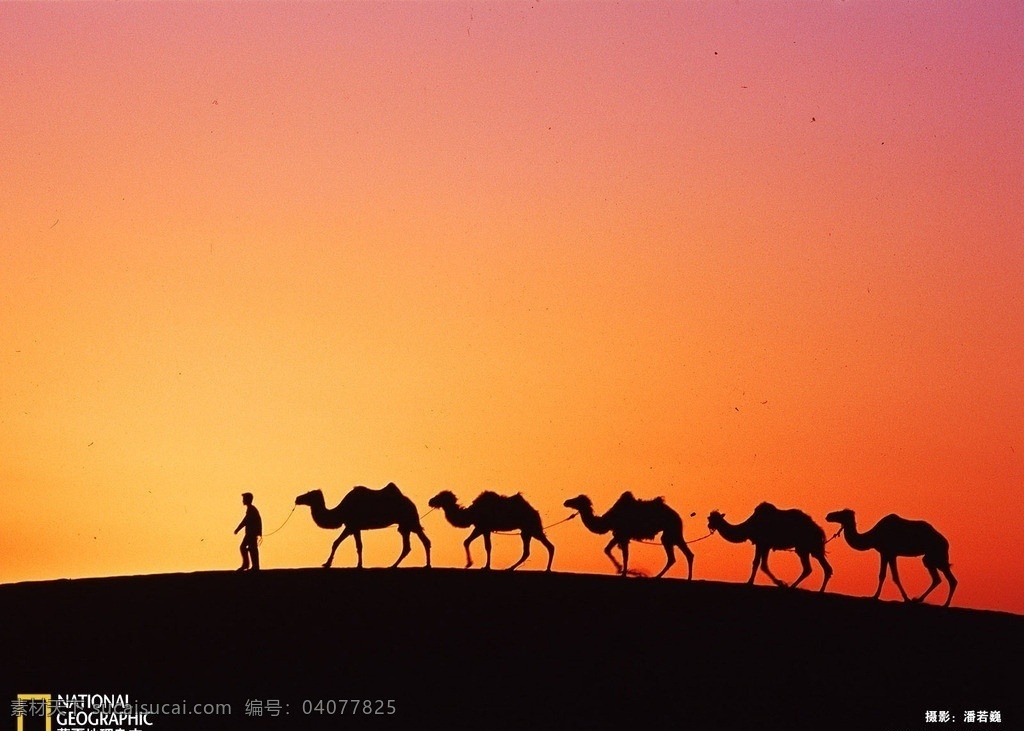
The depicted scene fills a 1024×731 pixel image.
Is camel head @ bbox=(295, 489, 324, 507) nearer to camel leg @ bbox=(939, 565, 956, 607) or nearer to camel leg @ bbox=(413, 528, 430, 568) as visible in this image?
camel leg @ bbox=(413, 528, 430, 568)

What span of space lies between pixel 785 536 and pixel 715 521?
5.91 ft

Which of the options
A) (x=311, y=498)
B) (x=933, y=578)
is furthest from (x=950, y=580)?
(x=311, y=498)

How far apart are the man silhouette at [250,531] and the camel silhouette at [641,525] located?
6.25 meters

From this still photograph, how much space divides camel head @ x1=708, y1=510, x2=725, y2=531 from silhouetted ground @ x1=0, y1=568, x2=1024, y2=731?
1800 millimetres

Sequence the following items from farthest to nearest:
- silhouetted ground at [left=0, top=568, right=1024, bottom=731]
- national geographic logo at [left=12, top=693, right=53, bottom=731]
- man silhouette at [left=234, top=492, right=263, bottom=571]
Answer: man silhouette at [left=234, top=492, right=263, bottom=571], silhouetted ground at [left=0, top=568, right=1024, bottom=731], national geographic logo at [left=12, top=693, right=53, bottom=731]

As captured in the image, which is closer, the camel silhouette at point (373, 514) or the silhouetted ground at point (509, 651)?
the silhouetted ground at point (509, 651)

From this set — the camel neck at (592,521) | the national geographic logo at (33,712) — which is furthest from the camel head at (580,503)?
the national geographic logo at (33,712)

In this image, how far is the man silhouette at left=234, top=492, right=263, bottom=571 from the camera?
34969 millimetres

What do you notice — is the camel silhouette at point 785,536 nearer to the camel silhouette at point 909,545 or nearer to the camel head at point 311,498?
the camel silhouette at point 909,545

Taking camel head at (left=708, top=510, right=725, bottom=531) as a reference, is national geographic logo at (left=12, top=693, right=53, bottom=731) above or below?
below

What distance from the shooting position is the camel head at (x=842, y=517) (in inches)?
1470

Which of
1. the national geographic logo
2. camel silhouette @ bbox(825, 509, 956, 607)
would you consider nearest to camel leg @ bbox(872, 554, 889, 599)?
camel silhouette @ bbox(825, 509, 956, 607)

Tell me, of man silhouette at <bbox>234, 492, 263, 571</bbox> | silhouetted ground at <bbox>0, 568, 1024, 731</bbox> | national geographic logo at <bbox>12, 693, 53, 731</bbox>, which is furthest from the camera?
man silhouette at <bbox>234, 492, 263, 571</bbox>

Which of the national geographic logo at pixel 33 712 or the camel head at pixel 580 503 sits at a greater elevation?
the camel head at pixel 580 503
